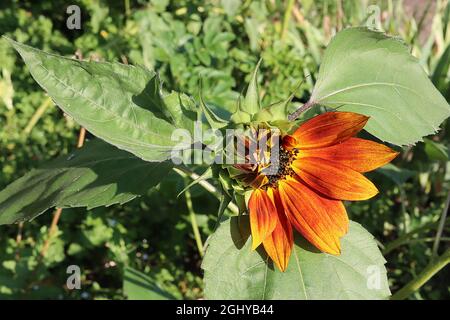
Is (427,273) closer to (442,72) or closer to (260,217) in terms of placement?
(260,217)

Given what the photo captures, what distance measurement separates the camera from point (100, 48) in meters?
1.45

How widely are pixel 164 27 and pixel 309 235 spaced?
988mm

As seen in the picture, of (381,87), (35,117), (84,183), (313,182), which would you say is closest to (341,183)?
(313,182)

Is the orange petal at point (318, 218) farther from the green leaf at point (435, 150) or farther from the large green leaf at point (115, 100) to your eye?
the green leaf at point (435, 150)

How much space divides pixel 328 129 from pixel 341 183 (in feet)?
0.19

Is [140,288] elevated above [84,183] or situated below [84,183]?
below

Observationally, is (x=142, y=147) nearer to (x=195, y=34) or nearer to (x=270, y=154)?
(x=270, y=154)

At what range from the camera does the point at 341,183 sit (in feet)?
Answer: 1.81

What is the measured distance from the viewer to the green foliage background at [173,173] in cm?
114

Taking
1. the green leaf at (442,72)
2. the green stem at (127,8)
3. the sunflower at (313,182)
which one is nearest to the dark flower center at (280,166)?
the sunflower at (313,182)

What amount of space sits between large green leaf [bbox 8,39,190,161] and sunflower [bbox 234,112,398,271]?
0.10 metres

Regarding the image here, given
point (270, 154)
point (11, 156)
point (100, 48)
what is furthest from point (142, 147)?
point (100, 48)

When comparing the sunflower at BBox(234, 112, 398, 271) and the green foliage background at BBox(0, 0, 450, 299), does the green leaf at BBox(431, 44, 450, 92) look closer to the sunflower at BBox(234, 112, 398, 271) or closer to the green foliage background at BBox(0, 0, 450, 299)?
the green foliage background at BBox(0, 0, 450, 299)

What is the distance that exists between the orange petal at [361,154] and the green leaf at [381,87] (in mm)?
83
